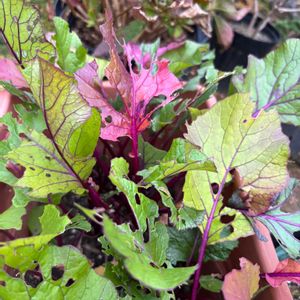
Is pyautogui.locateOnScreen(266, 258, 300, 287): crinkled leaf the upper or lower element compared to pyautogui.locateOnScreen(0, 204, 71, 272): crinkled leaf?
lower

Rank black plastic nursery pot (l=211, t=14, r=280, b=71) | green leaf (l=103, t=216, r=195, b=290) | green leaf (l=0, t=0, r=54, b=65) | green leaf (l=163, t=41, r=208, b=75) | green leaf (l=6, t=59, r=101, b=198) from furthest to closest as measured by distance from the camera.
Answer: black plastic nursery pot (l=211, t=14, r=280, b=71)
green leaf (l=163, t=41, r=208, b=75)
green leaf (l=0, t=0, r=54, b=65)
green leaf (l=6, t=59, r=101, b=198)
green leaf (l=103, t=216, r=195, b=290)

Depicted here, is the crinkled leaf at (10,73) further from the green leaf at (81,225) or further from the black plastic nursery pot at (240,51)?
the black plastic nursery pot at (240,51)

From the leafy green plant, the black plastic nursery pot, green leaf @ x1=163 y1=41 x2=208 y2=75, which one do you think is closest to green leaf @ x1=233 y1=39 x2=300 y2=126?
the leafy green plant

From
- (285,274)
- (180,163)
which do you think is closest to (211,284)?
(285,274)

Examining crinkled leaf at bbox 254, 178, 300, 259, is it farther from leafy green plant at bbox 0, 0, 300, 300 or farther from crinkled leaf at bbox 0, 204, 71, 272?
crinkled leaf at bbox 0, 204, 71, 272

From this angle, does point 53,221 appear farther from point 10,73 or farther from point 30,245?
point 10,73

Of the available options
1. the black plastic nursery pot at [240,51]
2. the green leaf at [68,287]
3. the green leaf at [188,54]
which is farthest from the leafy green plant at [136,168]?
the black plastic nursery pot at [240,51]
